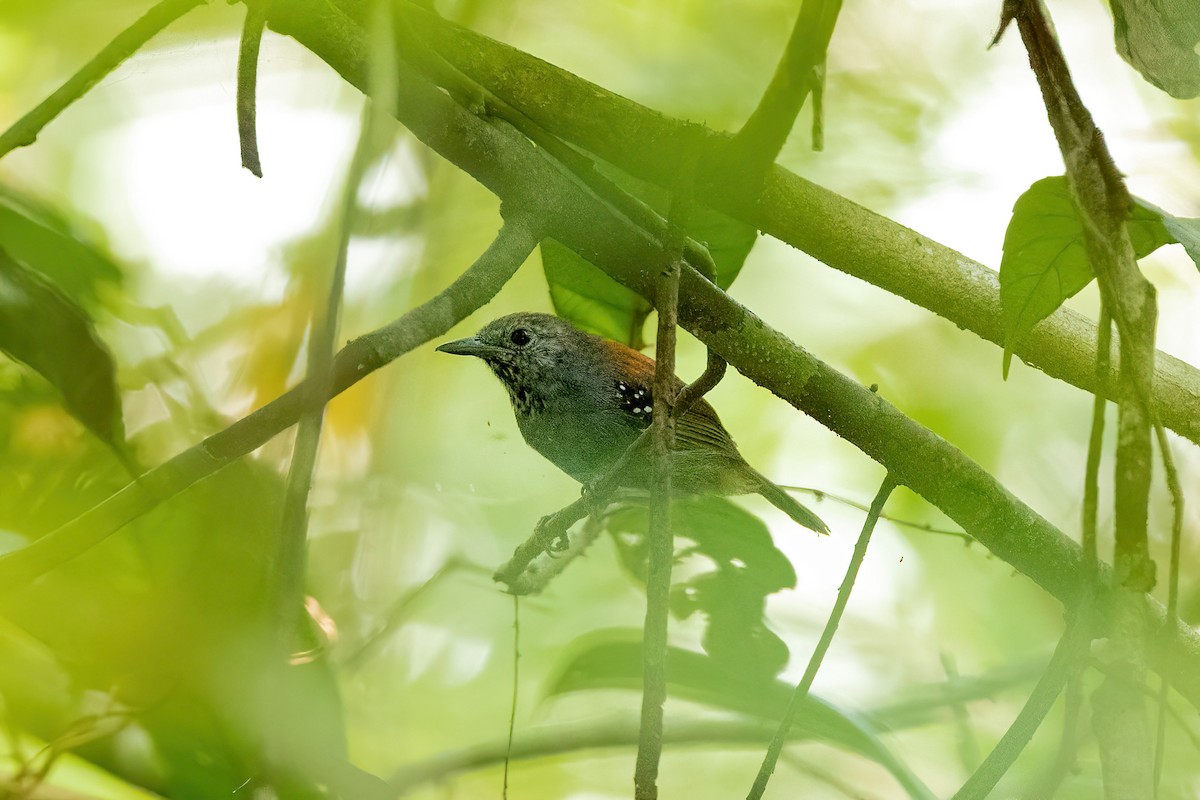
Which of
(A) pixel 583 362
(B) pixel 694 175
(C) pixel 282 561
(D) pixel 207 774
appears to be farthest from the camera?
(A) pixel 583 362

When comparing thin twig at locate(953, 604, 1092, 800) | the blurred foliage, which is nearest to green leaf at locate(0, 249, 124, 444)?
the blurred foliage

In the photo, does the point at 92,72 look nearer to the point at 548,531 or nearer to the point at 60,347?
the point at 60,347

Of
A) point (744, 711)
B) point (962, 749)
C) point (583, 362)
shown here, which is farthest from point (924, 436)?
point (583, 362)

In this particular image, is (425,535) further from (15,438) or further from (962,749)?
(962,749)

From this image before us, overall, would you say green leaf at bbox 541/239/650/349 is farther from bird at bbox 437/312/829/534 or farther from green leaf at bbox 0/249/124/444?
green leaf at bbox 0/249/124/444

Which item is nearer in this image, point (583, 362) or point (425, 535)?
point (425, 535)

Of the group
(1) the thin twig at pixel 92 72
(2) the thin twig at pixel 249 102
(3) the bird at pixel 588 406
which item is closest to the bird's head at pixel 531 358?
(3) the bird at pixel 588 406
